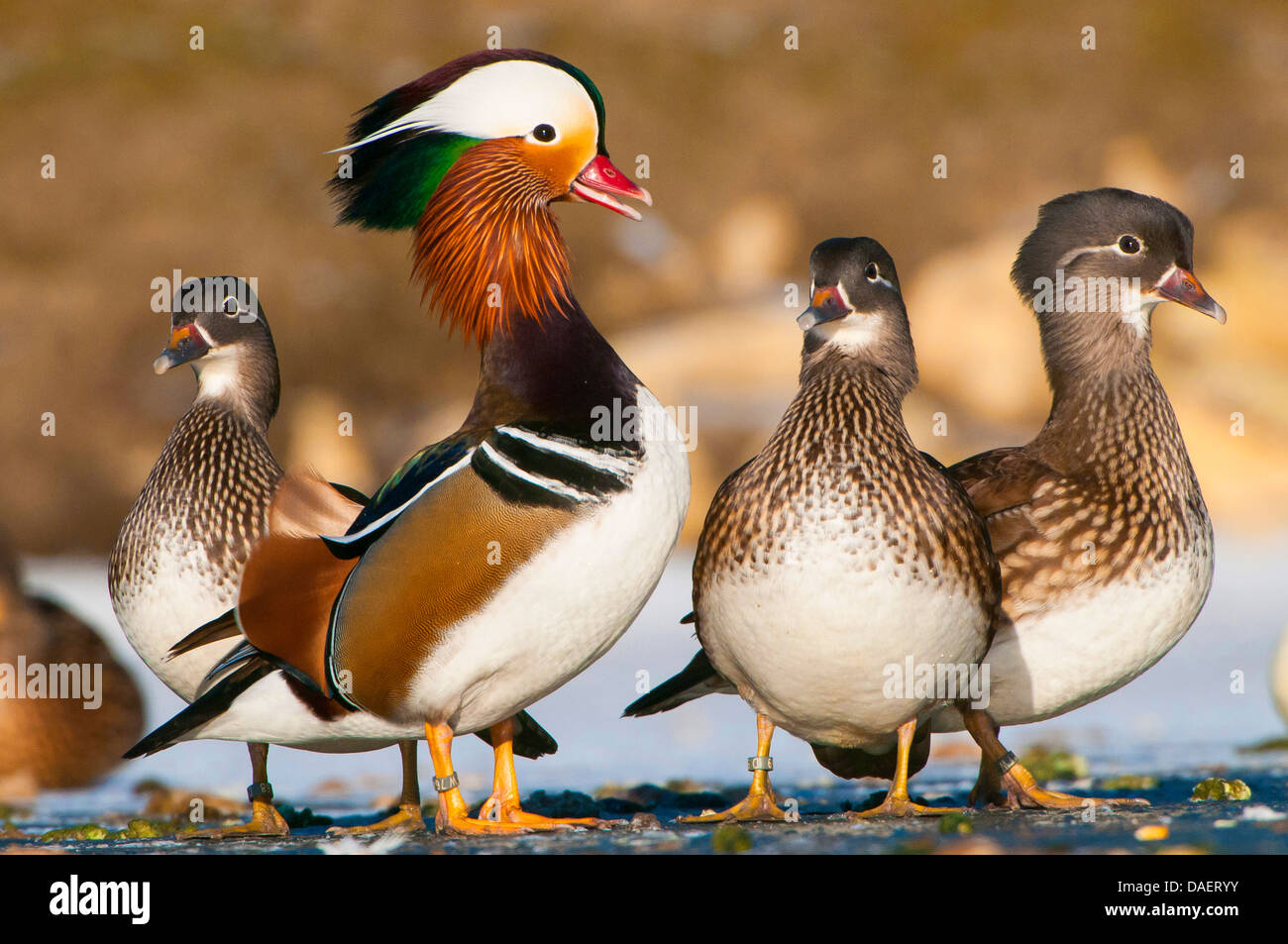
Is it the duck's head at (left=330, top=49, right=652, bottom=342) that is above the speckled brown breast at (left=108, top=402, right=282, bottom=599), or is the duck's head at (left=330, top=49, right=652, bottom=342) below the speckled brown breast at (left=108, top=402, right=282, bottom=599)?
above

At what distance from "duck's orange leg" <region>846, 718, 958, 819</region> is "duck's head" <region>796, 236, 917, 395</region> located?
2.58 feet

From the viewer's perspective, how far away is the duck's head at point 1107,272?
3824mm

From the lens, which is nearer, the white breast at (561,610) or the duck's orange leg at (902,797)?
the white breast at (561,610)

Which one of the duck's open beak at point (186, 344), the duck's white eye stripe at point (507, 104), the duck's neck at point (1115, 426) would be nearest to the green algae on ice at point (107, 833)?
the duck's open beak at point (186, 344)

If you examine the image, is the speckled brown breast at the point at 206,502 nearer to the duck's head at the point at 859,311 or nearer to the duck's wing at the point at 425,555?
the duck's wing at the point at 425,555

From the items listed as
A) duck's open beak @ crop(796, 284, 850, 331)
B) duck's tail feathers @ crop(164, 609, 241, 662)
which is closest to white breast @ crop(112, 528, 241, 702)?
duck's tail feathers @ crop(164, 609, 241, 662)

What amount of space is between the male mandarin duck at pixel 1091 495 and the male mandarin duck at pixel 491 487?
0.92 metres

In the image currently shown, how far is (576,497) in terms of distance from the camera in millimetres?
3117

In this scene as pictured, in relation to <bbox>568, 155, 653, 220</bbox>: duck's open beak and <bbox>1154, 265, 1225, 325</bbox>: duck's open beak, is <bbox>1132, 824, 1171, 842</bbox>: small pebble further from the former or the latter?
<bbox>568, 155, 653, 220</bbox>: duck's open beak

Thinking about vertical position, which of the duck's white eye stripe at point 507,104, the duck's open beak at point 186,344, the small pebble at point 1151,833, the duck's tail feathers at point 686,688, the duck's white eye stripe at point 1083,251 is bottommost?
the small pebble at point 1151,833

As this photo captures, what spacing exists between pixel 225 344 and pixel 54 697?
159 centimetres

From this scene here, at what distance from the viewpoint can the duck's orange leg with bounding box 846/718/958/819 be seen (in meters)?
3.28

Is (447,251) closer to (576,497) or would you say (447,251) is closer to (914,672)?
(576,497)

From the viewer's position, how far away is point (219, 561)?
3811 mm
